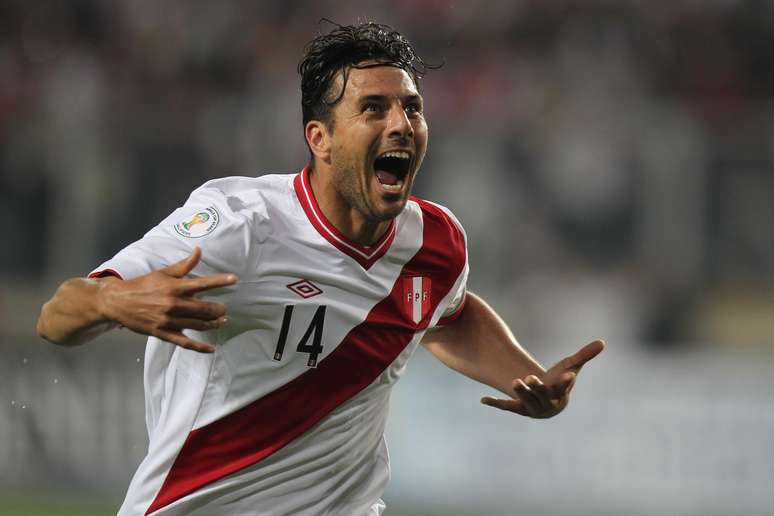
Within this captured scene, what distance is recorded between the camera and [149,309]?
3.05 meters

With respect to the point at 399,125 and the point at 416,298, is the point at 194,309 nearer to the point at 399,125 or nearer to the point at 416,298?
the point at 399,125

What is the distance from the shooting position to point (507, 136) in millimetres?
9750

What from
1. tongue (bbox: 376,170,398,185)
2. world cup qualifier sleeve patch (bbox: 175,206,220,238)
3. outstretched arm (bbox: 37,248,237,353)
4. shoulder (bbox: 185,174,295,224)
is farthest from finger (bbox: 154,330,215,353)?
tongue (bbox: 376,170,398,185)

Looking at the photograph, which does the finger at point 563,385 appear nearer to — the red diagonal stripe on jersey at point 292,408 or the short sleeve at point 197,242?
the red diagonal stripe on jersey at point 292,408

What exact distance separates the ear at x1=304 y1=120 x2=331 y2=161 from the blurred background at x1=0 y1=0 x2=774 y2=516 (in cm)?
524

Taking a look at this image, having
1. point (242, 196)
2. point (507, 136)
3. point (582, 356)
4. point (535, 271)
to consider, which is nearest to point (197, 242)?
point (242, 196)

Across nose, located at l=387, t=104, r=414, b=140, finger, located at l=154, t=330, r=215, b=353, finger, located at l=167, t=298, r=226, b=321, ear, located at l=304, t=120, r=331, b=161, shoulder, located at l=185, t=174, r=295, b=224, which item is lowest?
finger, located at l=154, t=330, r=215, b=353

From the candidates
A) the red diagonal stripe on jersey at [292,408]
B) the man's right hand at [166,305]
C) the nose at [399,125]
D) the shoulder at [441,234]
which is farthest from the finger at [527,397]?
the man's right hand at [166,305]

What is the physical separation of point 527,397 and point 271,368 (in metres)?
0.94

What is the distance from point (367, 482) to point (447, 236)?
0.94 metres

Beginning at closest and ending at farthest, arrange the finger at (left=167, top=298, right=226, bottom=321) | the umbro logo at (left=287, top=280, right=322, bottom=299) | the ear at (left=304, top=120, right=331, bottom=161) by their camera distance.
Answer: the finger at (left=167, top=298, right=226, bottom=321) < the umbro logo at (left=287, top=280, right=322, bottom=299) < the ear at (left=304, top=120, right=331, bottom=161)

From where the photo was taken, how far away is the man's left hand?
4.11 meters

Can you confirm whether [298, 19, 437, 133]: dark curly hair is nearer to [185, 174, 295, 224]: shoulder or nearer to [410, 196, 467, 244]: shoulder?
[185, 174, 295, 224]: shoulder

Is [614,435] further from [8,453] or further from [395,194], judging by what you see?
[395,194]
